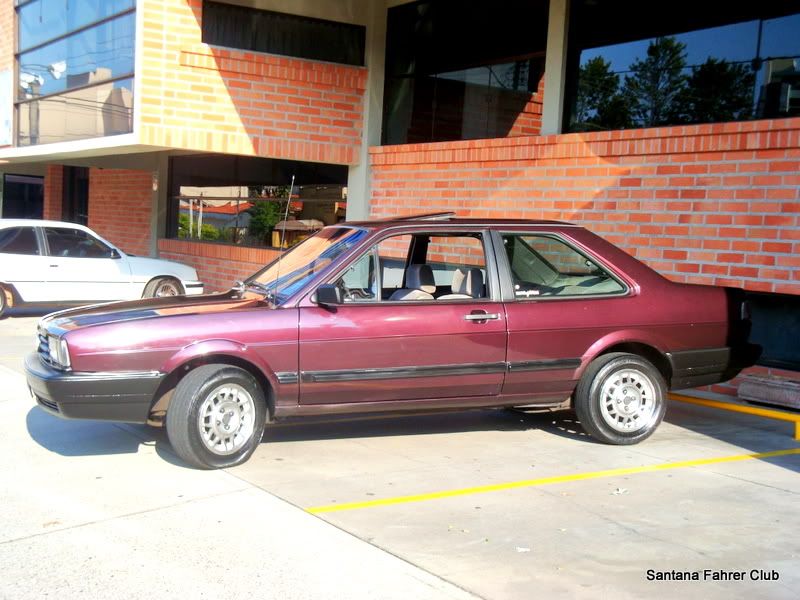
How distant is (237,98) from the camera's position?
12.5 m

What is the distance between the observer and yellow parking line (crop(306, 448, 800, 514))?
5399 mm

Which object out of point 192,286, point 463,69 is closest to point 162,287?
point 192,286

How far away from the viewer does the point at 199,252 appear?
1666 cm

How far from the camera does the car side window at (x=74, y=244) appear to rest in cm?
1409

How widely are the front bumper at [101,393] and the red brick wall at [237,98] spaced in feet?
21.8

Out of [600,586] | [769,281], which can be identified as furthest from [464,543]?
[769,281]

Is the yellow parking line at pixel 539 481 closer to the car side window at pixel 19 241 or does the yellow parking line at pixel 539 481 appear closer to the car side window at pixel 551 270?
the car side window at pixel 551 270

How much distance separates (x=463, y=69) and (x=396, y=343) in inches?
277

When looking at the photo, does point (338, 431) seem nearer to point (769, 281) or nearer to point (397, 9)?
point (769, 281)

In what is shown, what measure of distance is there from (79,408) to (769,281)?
20.2 feet

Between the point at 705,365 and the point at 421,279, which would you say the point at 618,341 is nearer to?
the point at 705,365

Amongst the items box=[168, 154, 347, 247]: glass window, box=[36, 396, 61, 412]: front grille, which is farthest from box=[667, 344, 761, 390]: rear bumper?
box=[168, 154, 347, 247]: glass window

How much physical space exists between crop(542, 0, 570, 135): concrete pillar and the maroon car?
12.6 ft

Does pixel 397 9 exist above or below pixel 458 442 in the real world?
above
